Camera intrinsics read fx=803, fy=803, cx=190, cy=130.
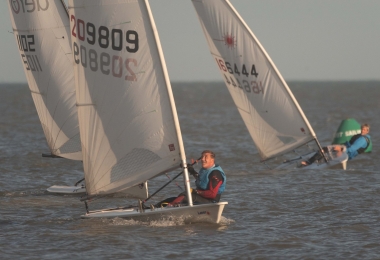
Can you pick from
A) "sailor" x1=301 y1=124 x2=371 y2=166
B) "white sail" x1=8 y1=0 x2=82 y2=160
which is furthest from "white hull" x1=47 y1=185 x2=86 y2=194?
"sailor" x1=301 y1=124 x2=371 y2=166

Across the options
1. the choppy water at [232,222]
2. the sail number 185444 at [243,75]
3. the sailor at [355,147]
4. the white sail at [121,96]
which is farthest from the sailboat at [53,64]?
the sailor at [355,147]

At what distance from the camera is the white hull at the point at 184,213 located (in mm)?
12711

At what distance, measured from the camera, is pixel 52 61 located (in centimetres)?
1786

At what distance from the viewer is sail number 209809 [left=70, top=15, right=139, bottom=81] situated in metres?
12.5

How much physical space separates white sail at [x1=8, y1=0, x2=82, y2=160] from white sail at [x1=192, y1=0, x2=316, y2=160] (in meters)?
4.39

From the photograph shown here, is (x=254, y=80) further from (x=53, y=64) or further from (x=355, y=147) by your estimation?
(x=53, y=64)

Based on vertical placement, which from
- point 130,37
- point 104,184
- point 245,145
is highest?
point 130,37

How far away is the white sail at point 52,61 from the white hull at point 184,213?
191 inches

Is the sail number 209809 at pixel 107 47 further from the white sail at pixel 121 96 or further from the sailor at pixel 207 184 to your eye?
the sailor at pixel 207 184

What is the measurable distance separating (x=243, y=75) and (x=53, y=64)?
5335mm

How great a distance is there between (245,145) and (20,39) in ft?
43.9

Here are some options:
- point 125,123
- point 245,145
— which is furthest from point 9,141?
point 125,123

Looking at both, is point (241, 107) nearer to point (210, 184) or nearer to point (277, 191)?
point (277, 191)

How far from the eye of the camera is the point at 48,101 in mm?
18109
